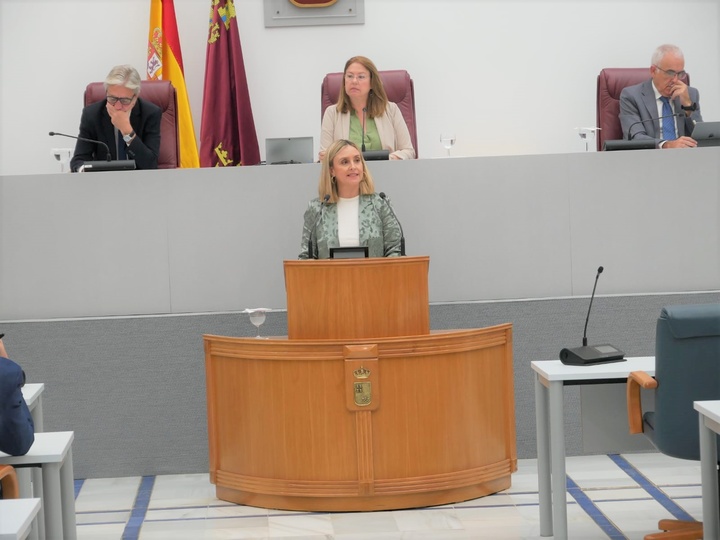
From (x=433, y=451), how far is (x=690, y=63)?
13.3 ft

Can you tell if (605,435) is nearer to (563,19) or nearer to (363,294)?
(363,294)

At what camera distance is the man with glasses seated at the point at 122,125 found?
16.9ft

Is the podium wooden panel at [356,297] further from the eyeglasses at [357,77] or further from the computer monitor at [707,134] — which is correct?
the computer monitor at [707,134]

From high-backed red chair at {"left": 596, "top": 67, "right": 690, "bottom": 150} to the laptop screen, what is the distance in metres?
1.83

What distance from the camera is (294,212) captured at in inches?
192

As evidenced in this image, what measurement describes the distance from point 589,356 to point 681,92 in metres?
2.50

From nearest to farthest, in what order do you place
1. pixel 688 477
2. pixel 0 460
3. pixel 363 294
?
pixel 0 460 < pixel 363 294 < pixel 688 477

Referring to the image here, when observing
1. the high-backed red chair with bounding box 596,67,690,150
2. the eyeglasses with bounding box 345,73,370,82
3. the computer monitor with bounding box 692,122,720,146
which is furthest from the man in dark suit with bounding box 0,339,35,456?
the high-backed red chair with bounding box 596,67,690,150

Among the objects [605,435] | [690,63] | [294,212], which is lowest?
[605,435]

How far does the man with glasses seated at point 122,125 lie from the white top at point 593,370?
2.44m

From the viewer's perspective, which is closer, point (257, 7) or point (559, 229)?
point (559, 229)

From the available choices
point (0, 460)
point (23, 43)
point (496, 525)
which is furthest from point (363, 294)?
point (23, 43)

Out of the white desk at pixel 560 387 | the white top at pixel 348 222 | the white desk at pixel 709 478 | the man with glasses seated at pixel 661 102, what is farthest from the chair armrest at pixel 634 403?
the man with glasses seated at pixel 661 102

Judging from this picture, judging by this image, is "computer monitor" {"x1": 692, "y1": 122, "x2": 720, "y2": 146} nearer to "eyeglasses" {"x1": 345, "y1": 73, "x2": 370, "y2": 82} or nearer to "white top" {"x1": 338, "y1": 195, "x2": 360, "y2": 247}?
"eyeglasses" {"x1": 345, "y1": 73, "x2": 370, "y2": 82}
